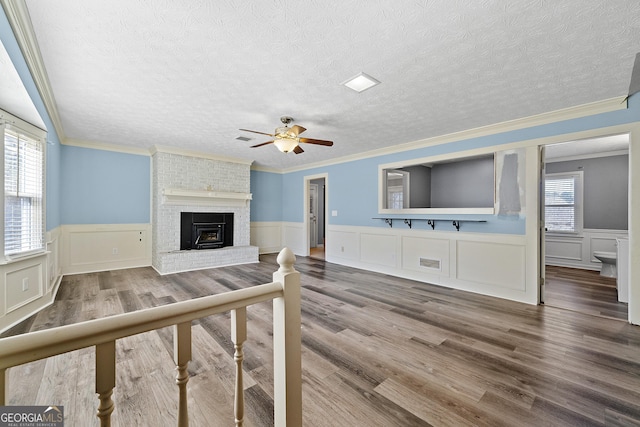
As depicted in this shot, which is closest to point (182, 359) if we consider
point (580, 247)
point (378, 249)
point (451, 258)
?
point (451, 258)

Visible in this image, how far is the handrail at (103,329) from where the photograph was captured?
65 cm

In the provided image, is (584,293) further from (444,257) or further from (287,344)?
(287,344)

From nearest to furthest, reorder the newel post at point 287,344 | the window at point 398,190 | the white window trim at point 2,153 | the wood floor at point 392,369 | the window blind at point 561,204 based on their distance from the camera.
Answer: the newel post at point 287,344
the wood floor at point 392,369
the white window trim at point 2,153
the window blind at point 561,204
the window at point 398,190

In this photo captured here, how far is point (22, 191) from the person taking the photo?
10.3ft

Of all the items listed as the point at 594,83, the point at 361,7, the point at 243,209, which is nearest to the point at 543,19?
the point at 361,7

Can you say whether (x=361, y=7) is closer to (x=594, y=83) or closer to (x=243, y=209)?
(x=594, y=83)

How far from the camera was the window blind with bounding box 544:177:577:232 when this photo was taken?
18.9ft

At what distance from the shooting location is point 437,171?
6.48 m

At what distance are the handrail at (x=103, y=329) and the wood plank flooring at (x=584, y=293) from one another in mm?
4285

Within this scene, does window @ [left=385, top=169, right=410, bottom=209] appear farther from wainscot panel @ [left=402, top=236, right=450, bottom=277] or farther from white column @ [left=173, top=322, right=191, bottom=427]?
white column @ [left=173, top=322, right=191, bottom=427]

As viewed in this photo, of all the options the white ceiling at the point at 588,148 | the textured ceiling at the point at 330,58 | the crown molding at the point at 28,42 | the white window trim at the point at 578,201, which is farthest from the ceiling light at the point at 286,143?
the white window trim at the point at 578,201

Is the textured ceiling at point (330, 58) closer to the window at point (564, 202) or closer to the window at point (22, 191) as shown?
the window at point (22, 191)

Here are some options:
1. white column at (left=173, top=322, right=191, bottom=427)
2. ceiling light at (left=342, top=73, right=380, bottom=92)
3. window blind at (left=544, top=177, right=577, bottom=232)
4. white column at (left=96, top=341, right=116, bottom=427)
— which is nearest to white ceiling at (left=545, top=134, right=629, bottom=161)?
window blind at (left=544, top=177, right=577, bottom=232)

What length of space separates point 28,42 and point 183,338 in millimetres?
2610
